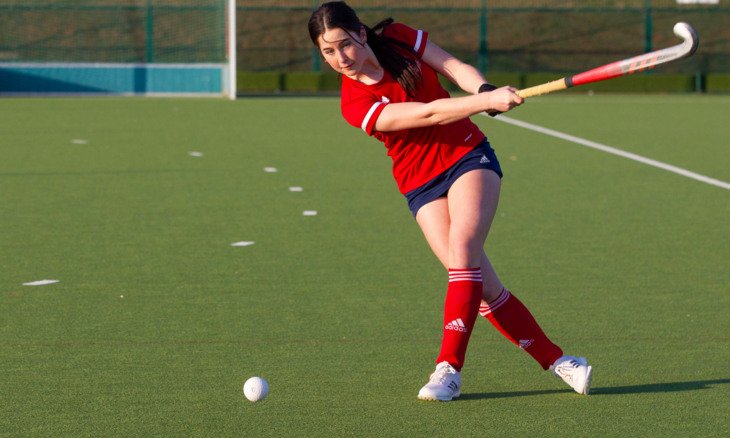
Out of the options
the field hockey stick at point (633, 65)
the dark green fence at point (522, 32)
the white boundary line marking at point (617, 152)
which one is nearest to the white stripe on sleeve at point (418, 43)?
the field hockey stick at point (633, 65)

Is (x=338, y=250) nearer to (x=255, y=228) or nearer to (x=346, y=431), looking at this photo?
(x=255, y=228)

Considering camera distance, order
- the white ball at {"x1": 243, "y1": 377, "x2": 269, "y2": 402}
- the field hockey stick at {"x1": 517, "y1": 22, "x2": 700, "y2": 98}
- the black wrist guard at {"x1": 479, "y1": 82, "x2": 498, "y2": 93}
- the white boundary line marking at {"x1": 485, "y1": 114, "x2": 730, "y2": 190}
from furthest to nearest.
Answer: the white boundary line marking at {"x1": 485, "y1": 114, "x2": 730, "y2": 190}, the white ball at {"x1": 243, "y1": 377, "x2": 269, "y2": 402}, the black wrist guard at {"x1": 479, "y1": 82, "x2": 498, "y2": 93}, the field hockey stick at {"x1": 517, "y1": 22, "x2": 700, "y2": 98}

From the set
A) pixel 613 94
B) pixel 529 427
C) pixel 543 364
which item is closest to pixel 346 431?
pixel 529 427

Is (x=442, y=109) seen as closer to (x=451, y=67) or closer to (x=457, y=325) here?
(x=451, y=67)

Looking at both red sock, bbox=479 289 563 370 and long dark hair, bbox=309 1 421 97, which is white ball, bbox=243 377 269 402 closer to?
red sock, bbox=479 289 563 370

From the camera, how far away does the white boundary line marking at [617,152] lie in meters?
13.9

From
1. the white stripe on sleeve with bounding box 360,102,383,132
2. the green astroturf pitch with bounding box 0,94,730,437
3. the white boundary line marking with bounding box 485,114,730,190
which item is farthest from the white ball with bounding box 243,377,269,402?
the white boundary line marking with bounding box 485,114,730,190

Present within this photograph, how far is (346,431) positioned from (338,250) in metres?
4.42

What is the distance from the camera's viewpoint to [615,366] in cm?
644

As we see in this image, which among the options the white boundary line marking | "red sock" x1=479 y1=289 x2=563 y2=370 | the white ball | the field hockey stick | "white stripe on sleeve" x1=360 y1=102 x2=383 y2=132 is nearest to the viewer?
the field hockey stick

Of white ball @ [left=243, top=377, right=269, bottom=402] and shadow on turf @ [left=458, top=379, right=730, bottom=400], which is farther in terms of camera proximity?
shadow on turf @ [left=458, top=379, right=730, bottom=400]

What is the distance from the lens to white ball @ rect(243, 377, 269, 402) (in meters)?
5.73

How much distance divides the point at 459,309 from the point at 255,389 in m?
0.92

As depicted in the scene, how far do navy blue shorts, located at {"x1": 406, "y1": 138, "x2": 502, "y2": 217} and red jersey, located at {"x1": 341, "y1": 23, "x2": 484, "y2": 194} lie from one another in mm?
22
